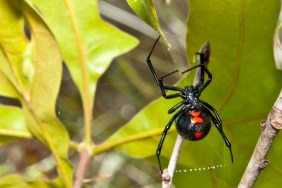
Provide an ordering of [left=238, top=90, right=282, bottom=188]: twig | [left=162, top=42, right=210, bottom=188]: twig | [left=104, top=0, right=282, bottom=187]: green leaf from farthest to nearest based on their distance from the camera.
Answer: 1. [left=104, top=0, right=282, bottom=187]: green leaf
2. [left=162, top=42, right=210, bottom=188]: twig
3. [left=238, top=90, right=282, bottom=188]: twig

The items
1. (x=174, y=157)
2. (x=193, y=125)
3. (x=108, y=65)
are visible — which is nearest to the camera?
(x=174, y=157)

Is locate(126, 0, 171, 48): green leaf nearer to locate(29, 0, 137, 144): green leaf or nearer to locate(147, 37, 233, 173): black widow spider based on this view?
locate(147, 37, 233, 173): black widow spider

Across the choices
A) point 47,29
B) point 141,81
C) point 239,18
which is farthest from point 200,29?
point 141,81

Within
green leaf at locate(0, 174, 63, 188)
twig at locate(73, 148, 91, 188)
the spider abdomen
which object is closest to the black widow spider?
the spider abdomen

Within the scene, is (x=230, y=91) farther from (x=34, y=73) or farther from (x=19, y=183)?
(x=19, y=183)

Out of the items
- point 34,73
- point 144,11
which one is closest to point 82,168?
point 34,73
